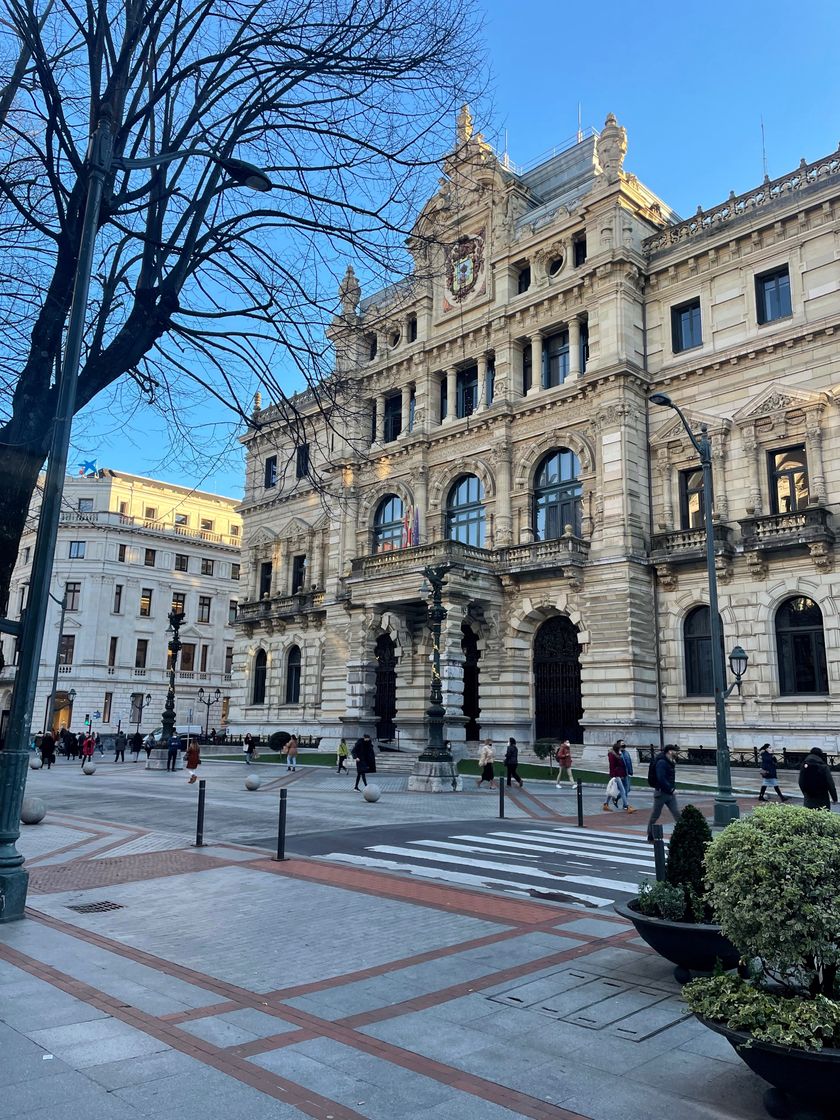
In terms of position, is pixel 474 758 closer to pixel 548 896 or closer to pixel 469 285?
pixel 469 285

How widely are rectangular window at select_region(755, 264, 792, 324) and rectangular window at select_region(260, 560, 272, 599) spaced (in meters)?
32.9

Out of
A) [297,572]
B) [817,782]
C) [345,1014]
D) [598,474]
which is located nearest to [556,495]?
[598,474]

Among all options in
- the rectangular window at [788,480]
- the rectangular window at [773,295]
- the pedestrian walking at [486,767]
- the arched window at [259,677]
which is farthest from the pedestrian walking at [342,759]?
the rectangular window at [773,295]

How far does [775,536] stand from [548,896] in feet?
75.0

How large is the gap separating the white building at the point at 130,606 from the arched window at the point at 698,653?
137 ft

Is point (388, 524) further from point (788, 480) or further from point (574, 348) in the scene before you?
point (788, 480)

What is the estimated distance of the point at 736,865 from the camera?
5.03 metres

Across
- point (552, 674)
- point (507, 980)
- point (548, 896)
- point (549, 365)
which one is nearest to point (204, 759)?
point (552, 674)

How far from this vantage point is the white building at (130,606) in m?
66.3

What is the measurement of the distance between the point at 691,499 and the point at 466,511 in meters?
11.2

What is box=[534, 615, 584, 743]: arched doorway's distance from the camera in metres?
35.5

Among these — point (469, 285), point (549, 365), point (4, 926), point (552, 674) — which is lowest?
point (4, 926)

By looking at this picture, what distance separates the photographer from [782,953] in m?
4.63

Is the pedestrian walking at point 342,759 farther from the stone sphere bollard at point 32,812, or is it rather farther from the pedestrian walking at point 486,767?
the stone sphere bollard at point 32,812
